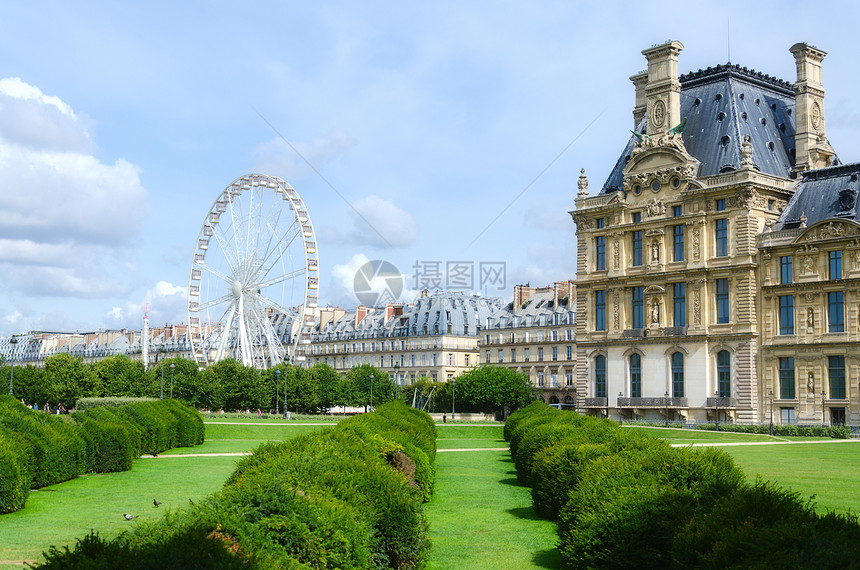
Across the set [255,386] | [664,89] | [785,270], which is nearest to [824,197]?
[785,270]

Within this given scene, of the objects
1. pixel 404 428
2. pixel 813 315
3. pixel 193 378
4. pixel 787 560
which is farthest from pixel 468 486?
pixel 193 378

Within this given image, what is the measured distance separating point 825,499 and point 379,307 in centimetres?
12207

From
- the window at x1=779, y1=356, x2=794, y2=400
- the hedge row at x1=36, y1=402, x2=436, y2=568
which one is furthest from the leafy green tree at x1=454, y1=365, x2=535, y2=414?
the hedge row at x1=36, y1=402, x2=436, y2=568

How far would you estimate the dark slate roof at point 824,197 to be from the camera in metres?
63.0

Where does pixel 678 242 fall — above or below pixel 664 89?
below

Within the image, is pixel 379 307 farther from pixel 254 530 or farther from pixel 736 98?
pixel 254 530

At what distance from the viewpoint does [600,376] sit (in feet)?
252

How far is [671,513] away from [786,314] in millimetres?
56987

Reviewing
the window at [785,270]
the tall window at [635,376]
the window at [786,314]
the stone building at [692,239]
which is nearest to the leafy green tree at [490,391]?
the stone building at [692,239]

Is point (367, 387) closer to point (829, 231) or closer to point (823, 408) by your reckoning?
point (823, 408)

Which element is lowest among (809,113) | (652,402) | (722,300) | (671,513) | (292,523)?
(652,402)

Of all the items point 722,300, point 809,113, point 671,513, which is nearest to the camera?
point 671,513

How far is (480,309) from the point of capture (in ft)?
424

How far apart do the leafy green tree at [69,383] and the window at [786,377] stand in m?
73.9
